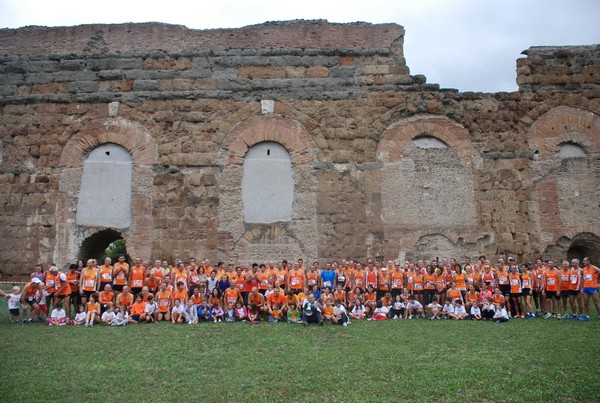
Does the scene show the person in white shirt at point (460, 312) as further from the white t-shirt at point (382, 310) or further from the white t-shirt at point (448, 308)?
the white t-shirt at point (382, 310)

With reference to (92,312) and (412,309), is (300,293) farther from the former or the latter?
(92,312)

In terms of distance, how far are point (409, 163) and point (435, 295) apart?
3.46 metres

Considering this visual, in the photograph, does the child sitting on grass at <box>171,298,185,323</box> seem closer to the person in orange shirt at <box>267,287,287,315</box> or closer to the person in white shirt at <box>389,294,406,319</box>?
the person in orange shirt at <box>267,287,287,315</box>

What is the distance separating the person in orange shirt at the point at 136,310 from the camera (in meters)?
9.52

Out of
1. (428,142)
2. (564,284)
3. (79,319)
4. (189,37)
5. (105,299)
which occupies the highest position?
(189,37)

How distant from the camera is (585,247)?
1297cm

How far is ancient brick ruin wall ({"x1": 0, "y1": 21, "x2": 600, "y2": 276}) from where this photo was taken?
1246cm

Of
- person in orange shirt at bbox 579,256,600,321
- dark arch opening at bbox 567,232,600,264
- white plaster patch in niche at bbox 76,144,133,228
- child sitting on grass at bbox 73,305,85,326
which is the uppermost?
white plaster patch in niche at bbox 76,144,133,228

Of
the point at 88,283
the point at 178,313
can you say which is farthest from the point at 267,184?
the point at 88,283

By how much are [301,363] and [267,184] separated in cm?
675

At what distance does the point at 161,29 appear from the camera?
44.5 ft

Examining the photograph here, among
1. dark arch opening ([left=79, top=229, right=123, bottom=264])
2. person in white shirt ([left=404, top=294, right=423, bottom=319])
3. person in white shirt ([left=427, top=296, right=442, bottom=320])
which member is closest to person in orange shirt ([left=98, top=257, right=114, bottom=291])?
dark arch opening ([left=79, top=229, right=123, bottom=264])

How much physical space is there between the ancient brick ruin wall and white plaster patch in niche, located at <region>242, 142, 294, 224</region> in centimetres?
19

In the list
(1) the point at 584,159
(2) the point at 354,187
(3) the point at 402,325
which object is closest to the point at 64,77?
(2) the point at 354,187
